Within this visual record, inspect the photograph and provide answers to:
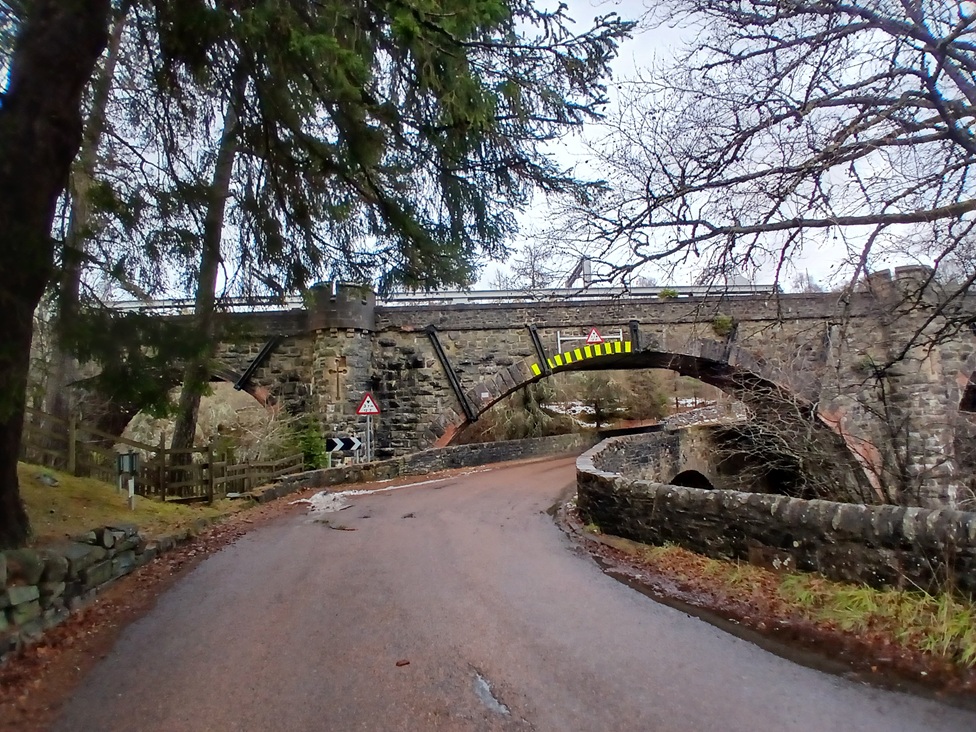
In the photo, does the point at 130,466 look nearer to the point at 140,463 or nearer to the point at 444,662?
the point at 140,463

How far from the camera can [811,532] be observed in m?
5.58

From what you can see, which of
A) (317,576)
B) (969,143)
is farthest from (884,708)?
(317,576)

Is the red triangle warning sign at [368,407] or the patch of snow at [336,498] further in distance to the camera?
the red triangle warning sign at [368,407]

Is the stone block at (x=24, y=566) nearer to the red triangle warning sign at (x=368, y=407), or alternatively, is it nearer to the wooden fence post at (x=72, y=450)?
the wooden fence post at (x=72, y=450)

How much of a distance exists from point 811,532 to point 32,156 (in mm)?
6966

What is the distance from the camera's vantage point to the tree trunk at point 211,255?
6543 mm

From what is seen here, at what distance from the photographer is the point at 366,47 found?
6.47 m

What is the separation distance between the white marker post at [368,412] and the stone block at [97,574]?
34.4 feet

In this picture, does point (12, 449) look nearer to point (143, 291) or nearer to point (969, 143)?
point (143, 291)

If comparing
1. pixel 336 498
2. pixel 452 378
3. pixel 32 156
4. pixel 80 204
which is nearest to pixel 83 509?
pixel 80 204

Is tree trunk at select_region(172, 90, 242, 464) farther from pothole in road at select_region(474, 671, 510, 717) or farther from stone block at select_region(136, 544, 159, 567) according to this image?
pothole in road at select_region(474, 671, 510, 717)

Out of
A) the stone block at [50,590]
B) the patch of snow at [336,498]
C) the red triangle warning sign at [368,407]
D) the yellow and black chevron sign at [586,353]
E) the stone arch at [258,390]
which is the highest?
the yellow and black chevron sign at [586,353]

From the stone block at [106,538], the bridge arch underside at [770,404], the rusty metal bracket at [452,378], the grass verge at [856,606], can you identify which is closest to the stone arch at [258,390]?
the rusty metal bracket at [452,378]

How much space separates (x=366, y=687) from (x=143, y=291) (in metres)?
5.37
